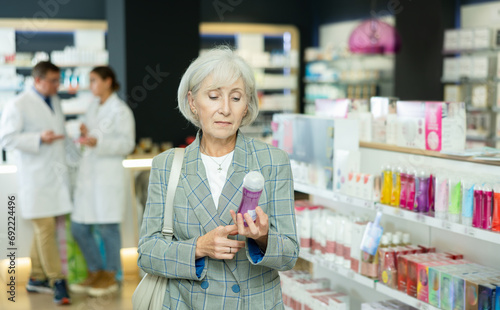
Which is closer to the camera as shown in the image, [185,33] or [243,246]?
[243,246]

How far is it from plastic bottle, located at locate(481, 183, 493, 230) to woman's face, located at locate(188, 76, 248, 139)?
1241mm

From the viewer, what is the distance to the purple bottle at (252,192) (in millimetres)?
1720

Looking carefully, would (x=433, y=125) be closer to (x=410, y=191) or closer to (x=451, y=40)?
(x=410, y=191)

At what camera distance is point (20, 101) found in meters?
4.93

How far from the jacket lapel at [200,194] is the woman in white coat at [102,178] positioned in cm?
327

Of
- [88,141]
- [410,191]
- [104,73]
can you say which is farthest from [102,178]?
[410,191]

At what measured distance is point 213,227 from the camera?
1.92 m

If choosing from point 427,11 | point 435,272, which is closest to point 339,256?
point 435,272

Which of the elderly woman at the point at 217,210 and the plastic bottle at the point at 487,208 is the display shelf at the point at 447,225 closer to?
the plastic bottle at the point at 487,208

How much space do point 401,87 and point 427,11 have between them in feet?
3.60

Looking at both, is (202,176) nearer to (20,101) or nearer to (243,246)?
(243,246)

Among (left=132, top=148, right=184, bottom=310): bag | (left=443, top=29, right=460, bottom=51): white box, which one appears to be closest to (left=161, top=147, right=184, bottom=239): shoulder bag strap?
(left=132, top=148, right=184, bottom=310): bag

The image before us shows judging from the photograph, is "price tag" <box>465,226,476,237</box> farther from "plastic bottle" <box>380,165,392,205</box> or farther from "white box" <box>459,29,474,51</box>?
"white box" <box>459,29,474,51</box>

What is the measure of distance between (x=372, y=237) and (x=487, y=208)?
73 centimetres
